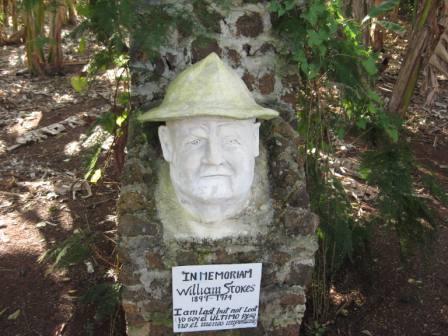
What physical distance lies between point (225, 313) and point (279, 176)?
0.69m

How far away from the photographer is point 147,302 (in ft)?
7.40

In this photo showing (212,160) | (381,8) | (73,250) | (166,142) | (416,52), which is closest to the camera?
(212,160)

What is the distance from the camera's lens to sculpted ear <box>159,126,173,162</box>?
2092 mm

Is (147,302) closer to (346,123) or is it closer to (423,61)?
(346,123)

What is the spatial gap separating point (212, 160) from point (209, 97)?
0.81 feet

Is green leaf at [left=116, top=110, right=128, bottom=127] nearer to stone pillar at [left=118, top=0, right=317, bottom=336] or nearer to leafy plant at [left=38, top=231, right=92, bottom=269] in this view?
stone pillar at [left=118, top=0, right=317, bottom=336]

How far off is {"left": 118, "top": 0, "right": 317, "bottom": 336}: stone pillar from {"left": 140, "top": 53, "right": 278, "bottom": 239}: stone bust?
0.13 metres

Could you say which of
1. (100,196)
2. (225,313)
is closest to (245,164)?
(225,313)

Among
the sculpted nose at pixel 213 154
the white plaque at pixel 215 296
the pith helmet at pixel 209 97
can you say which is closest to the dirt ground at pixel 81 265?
the white plaque at pixel 215 296

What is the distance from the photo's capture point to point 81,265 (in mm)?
3479

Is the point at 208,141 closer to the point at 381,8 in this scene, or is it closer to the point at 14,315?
the point at 381,8

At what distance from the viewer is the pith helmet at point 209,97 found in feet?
6.19

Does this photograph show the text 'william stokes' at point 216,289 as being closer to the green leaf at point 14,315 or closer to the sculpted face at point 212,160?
the sculpted face at point 212,160

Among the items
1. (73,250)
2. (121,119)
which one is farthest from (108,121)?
(73,250)
